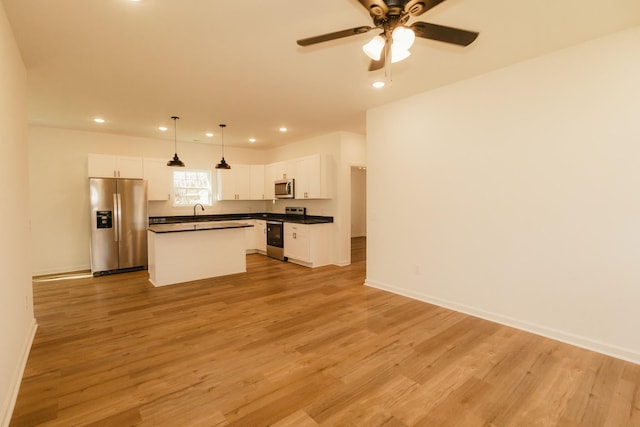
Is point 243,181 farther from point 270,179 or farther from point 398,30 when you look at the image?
point 398,30

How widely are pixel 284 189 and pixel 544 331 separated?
17.0 feet

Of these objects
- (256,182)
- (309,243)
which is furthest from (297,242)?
(256,182)

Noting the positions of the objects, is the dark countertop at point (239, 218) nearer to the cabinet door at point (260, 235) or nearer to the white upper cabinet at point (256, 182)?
the cabinet door at point (260, 235)

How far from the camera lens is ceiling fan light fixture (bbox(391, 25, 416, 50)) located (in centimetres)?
174

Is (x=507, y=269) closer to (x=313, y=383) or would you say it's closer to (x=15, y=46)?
(x=313, y=383)

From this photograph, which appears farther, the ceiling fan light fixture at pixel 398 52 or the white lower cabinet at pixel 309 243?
the white lower cabinet at pixel 309 243

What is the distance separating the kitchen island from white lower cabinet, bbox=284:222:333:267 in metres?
1.13

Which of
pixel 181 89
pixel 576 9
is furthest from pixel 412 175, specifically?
pixel 181 89

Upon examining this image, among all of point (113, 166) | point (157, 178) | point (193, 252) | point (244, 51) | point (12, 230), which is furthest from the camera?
point (157, 178)

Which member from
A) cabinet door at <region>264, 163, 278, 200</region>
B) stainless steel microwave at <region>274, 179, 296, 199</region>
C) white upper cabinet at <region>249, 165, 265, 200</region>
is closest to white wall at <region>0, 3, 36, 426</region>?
stainless steel microwave at <region>274, 179, 296, 199</region>

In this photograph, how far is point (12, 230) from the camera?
233 centimetres

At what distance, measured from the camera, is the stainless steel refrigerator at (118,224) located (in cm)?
537

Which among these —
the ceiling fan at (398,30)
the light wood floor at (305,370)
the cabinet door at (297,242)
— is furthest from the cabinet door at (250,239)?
the ceiling fan at (398,30)

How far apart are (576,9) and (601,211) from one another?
1.68m
